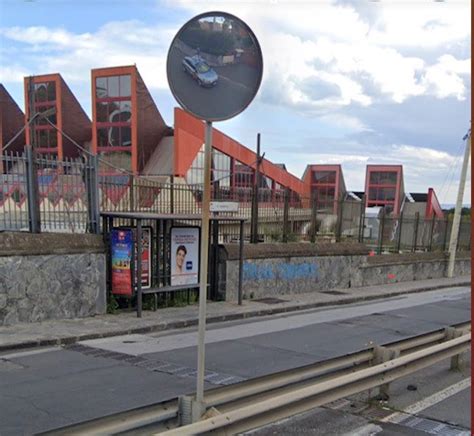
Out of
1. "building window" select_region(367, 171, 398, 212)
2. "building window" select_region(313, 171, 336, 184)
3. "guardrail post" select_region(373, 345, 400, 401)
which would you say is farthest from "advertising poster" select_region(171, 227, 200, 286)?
"building window" select_region(367, 171, 398, 212)

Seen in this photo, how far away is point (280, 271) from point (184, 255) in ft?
12.9

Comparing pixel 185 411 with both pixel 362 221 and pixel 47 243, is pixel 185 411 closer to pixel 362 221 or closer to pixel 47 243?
pixel 47 243

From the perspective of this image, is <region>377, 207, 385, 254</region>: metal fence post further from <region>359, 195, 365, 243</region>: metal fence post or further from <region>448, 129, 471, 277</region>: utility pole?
<region>448, 129, 471, 277</region>: utility pole

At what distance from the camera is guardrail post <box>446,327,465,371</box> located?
20.2 ft

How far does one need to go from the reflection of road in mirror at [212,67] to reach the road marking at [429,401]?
129 inches

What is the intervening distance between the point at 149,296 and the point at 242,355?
4116mm

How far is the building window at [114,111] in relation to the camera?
53219 mm

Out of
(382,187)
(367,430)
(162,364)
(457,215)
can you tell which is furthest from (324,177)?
(367,430)

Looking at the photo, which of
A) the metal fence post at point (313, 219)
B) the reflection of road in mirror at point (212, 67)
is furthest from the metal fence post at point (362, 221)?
the reflection of road in mirror at point (212, 67)

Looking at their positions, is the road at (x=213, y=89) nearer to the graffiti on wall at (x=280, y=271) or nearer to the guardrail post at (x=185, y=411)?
the guardrail post at (x=185, y=411)

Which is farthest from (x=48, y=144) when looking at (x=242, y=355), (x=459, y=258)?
(x=242, y=355)

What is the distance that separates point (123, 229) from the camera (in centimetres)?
1003

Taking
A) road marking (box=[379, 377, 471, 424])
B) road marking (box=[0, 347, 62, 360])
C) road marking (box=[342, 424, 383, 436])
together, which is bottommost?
road marking (box=[0, 347, 62, 360])

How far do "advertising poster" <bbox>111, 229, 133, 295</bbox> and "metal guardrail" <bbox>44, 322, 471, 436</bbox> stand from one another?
6029 millimetres
